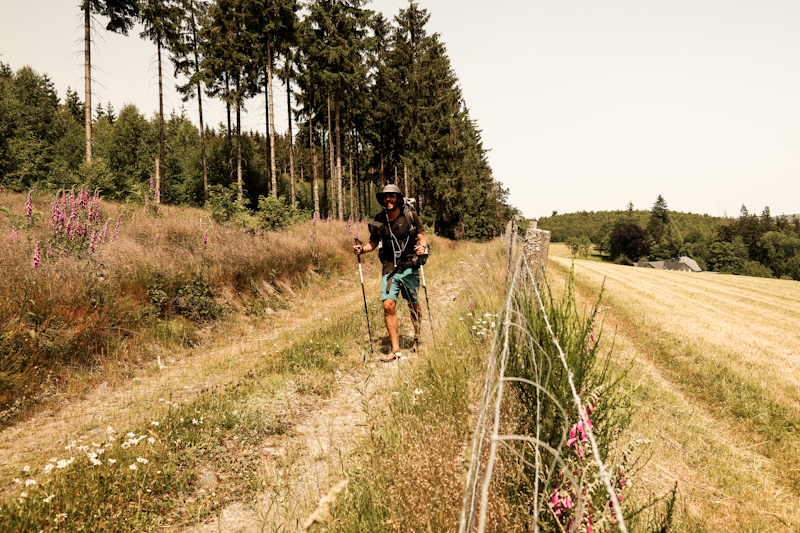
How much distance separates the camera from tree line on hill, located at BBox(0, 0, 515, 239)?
20.2m

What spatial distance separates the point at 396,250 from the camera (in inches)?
221

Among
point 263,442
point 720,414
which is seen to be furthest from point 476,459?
point 720,414

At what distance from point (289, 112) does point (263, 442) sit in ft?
97.5

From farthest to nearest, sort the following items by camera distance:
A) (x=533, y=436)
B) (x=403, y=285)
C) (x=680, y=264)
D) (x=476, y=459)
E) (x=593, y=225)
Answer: (x=593, y=225) → (x=680, y=264) → (x=403, y=285) → (x=533, y=436) → (x=476, y=459)

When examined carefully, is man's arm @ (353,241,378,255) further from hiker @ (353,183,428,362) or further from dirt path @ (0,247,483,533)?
dirt path @ (0,247,483,533)

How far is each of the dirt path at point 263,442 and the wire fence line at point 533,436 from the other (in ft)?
4.37

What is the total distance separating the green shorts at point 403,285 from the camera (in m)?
5.43

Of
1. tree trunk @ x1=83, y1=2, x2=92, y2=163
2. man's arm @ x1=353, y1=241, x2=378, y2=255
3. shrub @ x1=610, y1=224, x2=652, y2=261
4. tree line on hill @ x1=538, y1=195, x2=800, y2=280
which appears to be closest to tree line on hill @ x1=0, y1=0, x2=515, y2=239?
tree trunk @ x1=83, y1=2, x2=92, y2=163

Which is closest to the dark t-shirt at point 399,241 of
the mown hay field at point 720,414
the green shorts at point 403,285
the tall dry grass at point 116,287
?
the green shorts at point 403,285

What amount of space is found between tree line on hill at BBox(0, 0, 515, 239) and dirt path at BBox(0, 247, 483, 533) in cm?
722

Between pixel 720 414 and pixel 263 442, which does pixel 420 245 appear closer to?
pixel 263 442

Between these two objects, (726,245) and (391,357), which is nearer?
(391,357)

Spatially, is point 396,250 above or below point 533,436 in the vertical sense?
above

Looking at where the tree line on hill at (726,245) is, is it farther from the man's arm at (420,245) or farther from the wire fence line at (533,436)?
the wire fence line at (533,436)
